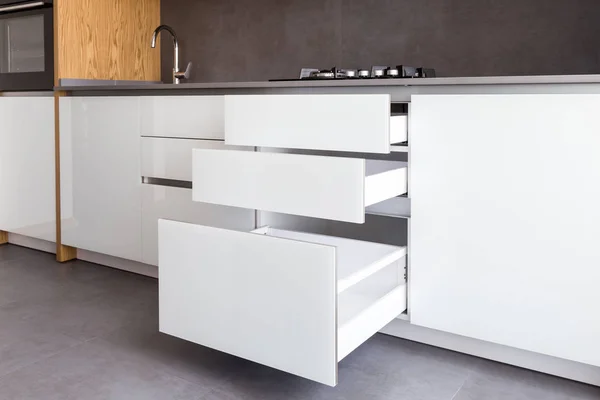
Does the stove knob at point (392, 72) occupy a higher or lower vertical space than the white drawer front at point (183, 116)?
higher

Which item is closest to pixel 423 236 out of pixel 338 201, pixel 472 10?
pixel 338 201

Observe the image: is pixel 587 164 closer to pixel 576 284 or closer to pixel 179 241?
pixel 576 284

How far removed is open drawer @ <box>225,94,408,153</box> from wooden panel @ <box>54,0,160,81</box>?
142cm

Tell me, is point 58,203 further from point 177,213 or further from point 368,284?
point 368,284

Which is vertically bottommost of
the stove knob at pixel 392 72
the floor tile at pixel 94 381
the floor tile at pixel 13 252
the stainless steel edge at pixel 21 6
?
the floor tile at pixel 94 381

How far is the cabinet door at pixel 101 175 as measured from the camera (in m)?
2.64

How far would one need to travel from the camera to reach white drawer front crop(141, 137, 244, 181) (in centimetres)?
244

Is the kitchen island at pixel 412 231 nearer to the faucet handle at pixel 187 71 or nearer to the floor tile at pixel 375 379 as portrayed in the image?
the floor tile at pixel 375 379

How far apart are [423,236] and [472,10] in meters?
1.03

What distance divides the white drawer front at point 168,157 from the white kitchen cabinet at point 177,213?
0.20 feet

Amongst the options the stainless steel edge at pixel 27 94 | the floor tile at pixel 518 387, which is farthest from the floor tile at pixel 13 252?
the floor tile at pixel 518 387

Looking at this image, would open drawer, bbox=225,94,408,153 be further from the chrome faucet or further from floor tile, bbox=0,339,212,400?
the chrome faucet

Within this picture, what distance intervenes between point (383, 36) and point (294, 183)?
3.80 ft

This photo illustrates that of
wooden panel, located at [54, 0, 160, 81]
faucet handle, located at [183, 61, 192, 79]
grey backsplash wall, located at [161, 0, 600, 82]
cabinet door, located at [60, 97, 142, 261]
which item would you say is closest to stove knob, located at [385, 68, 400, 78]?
grey backsplash wall, located at [161, 0, 600, 82]
